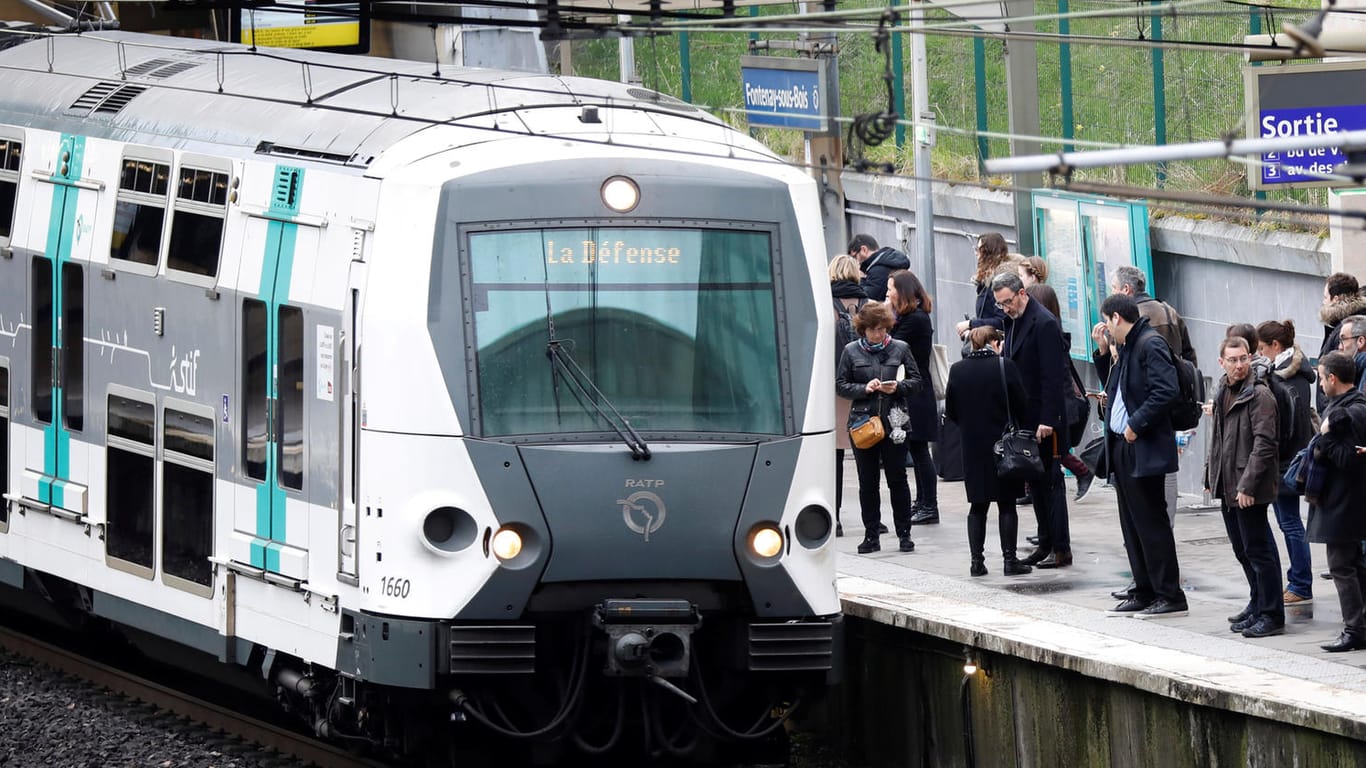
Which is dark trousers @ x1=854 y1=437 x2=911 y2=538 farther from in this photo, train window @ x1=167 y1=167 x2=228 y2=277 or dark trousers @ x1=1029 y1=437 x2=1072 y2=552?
train window @ x1=167 y1=167 x2=228 y2=277

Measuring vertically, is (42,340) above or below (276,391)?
above

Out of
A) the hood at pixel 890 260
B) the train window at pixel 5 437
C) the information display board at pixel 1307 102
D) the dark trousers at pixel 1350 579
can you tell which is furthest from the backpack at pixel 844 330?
the train window at pixel 5 437

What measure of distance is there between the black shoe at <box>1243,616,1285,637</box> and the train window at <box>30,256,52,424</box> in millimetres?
6457

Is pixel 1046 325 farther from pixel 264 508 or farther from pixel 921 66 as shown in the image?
pixel 921 66

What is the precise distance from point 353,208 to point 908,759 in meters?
3.99

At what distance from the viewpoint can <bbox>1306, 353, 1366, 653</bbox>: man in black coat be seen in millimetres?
10789

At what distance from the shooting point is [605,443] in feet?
32.9

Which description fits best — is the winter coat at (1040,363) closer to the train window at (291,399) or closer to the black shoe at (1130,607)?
the black shoe at (1130,607)

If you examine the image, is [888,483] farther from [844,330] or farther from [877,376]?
[844,330]

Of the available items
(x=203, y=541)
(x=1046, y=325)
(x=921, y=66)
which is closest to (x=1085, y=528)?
(x=1046, y=325)

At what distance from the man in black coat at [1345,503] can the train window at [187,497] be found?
526 centimetres

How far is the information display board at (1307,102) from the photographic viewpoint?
13.4 m

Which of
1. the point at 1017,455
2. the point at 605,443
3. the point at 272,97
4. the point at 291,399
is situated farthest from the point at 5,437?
the point at 1017,455

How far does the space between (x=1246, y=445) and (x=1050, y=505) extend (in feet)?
7.80
